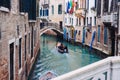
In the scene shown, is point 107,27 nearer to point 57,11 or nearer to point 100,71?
point 100,71

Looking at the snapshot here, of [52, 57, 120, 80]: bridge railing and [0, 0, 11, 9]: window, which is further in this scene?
[0, 0, 11, 9]: window

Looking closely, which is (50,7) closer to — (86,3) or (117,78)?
(86,3)

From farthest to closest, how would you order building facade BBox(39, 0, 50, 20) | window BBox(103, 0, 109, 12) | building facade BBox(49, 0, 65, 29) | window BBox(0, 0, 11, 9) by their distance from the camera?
building facade BBox(39, 0, 50, 20), building facade BBox(49, 0, 65, 29), window BBox(103, 0, 109, 12), window BBox(0, 0, 11, 9)

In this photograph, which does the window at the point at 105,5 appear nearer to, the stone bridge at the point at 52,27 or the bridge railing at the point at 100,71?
the stone bridge at the point at 52,27

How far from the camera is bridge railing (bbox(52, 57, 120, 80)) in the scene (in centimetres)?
287

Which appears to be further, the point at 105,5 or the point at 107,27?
the point at 105,5

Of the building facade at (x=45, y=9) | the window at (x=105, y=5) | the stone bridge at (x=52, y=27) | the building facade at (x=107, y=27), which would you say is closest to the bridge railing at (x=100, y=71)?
the building facade at (x=107, y=27)

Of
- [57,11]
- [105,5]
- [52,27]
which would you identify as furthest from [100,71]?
[57,11]

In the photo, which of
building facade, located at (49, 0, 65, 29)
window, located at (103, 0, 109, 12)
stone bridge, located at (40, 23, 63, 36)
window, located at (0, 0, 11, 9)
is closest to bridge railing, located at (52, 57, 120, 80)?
window, located at (0, 0, 11, 9)

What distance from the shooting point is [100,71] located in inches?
118

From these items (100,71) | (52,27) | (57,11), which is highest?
(57,11)

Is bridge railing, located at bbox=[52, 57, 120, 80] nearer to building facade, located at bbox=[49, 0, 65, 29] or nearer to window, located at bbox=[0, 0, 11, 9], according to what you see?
window, located at bbox=[0, 0, 11, 9]

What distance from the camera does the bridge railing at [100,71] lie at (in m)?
2.87

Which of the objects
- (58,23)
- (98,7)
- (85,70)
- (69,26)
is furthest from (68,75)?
(58,23)
